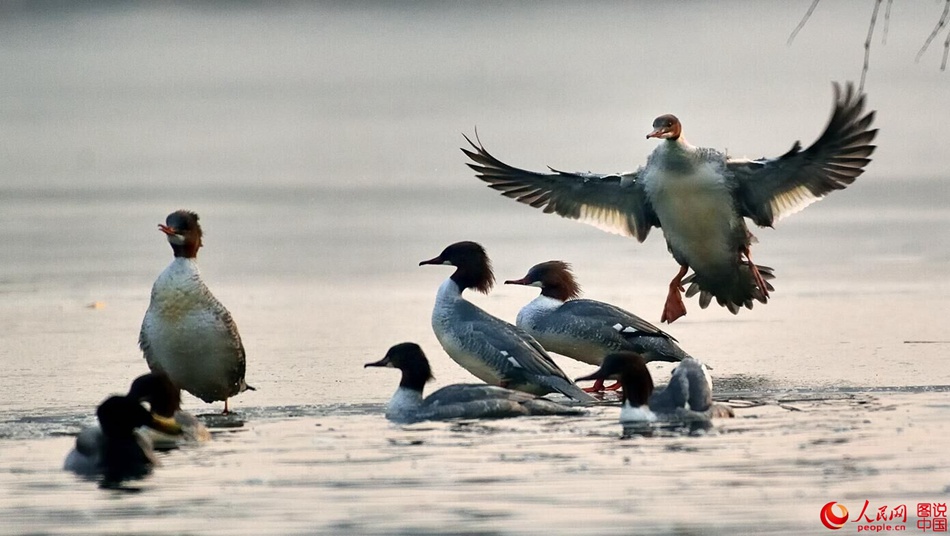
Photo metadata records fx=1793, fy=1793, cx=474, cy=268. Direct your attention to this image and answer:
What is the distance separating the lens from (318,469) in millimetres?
7145

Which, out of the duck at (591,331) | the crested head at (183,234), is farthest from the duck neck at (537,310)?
the crested head at (183,234)

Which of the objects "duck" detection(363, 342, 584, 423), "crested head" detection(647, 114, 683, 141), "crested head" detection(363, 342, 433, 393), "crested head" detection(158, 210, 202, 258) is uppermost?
"crested head" detection(647, 114, 683, 141)

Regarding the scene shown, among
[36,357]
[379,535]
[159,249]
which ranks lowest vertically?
[379,535]

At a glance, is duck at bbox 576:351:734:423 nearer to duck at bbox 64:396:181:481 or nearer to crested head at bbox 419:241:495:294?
crested head at bbox 419:241:495:294

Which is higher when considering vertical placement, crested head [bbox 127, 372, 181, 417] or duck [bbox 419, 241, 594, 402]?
duck [bbox 419, 241, 594, 402]

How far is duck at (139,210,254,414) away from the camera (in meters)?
9.07

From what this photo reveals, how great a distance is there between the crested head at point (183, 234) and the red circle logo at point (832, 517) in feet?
13.5

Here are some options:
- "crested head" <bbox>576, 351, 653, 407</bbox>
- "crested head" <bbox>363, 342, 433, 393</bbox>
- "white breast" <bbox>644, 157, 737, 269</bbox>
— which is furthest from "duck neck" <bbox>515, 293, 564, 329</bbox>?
"crested head" <bbox>576, 351, 653, 407</bbox>

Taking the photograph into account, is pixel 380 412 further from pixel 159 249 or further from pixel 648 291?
pixel 159 249

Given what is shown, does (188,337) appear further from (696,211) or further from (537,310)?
(696,211)

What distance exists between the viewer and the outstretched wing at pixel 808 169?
10.6 m

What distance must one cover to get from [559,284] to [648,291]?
2342 mm

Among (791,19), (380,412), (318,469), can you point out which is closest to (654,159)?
(380,412)

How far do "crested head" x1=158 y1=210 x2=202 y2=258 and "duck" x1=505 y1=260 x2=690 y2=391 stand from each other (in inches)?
86.3
